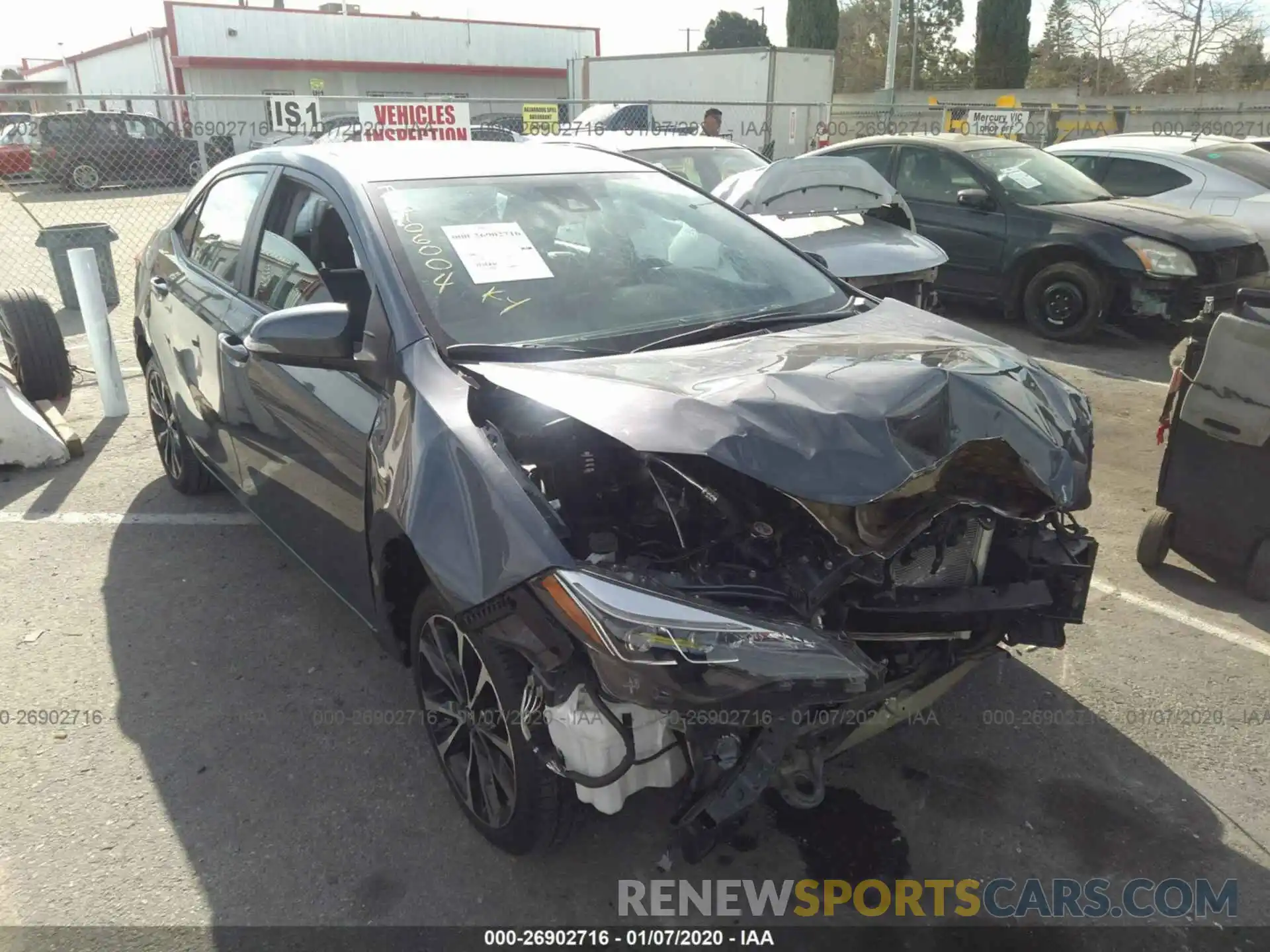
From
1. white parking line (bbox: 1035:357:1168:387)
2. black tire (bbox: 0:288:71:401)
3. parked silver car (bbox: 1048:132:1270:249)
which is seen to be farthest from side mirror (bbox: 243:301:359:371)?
parked silver car (bbox: 1048:132:1270:249)

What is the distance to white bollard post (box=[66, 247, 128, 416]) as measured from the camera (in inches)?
243

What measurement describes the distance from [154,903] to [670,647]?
1664 mm

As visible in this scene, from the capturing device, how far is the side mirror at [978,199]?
8500mm

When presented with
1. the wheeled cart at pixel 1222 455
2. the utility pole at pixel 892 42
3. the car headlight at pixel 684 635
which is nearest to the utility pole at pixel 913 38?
the utility pole at pixel 892 42

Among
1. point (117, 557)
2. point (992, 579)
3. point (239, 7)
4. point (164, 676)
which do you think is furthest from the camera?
point (239, 7)

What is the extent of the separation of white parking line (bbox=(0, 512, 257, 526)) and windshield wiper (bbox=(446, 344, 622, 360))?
8.84ft

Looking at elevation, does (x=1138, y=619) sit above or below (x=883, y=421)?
below

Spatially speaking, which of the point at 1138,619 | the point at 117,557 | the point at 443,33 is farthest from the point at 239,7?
the point at 1138,619

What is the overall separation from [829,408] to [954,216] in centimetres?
728

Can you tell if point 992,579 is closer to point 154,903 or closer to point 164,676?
point 154,903

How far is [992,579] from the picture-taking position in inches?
107

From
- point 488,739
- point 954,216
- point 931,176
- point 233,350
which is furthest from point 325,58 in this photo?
point 488,739

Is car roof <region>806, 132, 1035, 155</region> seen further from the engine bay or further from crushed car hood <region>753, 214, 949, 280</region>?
the engine bay

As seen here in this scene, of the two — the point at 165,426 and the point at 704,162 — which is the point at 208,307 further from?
the point at 704,162
